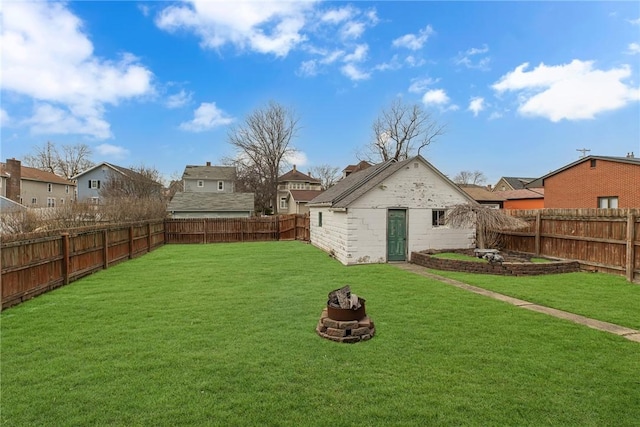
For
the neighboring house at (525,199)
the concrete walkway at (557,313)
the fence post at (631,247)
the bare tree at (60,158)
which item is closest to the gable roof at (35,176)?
the bare tree at (60,158)

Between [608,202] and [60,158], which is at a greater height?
[60,158]

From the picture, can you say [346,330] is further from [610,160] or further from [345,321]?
[610,160]

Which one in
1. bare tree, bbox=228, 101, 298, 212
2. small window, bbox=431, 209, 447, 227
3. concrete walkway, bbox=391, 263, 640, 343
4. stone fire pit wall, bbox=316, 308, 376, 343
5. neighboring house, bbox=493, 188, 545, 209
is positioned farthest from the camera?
bare tree, bbox=228, 101, 298, 212

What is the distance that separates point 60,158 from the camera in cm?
5062

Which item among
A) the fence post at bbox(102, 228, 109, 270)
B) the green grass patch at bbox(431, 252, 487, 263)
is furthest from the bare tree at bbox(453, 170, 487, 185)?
the fence post at bbox(102, 228, 109, 270)

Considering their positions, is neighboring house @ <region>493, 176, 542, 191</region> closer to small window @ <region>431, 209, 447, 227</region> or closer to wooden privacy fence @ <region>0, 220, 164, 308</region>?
small window @ <region>431, 209, 447, 227</region>

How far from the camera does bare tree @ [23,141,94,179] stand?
160 ft

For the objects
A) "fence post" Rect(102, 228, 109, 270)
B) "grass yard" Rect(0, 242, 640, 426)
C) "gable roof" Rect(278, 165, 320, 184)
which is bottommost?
"grass yard" Rect(0, 242, 640, 426)

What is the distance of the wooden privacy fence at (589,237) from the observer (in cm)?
928

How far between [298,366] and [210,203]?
26464mm

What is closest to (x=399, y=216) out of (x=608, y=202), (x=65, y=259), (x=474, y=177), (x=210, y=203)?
(x=65, y=259)

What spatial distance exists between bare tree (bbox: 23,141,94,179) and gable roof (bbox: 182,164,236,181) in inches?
787

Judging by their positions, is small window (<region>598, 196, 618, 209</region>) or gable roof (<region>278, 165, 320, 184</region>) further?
gable roof (<region>278, 165, 320, 184</region>)

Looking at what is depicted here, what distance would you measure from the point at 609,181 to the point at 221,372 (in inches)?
1037
